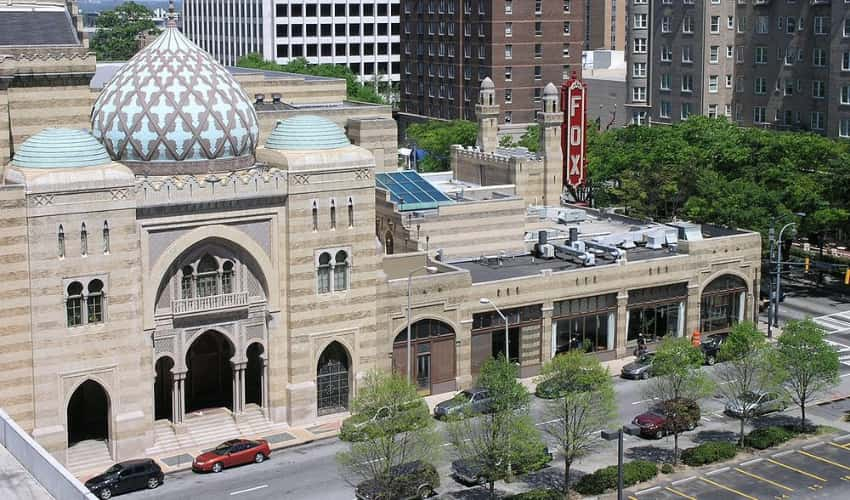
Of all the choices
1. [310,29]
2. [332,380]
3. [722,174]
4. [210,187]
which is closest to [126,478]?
[332,380]

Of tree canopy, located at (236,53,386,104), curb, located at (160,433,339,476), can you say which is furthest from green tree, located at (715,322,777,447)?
tree canopy, located at (236,53,386,104)

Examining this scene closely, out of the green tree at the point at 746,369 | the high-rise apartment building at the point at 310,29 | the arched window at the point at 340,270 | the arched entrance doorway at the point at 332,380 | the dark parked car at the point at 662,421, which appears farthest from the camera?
the high-rise apartment building at the point at 310,29

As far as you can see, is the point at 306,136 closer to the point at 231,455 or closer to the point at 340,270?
the point at 340,270

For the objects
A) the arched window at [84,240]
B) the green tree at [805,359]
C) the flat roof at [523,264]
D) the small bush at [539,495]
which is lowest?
the small bush at [539,495]

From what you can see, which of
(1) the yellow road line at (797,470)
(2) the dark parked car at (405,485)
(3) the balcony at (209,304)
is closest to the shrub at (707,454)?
(1) the yellow road line at (797,470)

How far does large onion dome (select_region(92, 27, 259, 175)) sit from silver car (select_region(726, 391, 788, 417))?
2703cm

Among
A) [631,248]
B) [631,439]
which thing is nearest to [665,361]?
[631,439]

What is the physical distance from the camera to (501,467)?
180 feet

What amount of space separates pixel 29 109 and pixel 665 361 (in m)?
33.1

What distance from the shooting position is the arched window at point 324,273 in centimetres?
6588

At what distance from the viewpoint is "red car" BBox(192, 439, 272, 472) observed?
5953cm

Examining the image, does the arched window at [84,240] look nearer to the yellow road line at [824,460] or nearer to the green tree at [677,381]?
the green tree at [677,381]

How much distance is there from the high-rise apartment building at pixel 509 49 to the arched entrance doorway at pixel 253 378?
8421cm

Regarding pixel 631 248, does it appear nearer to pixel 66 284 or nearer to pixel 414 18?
pixel 66 284
